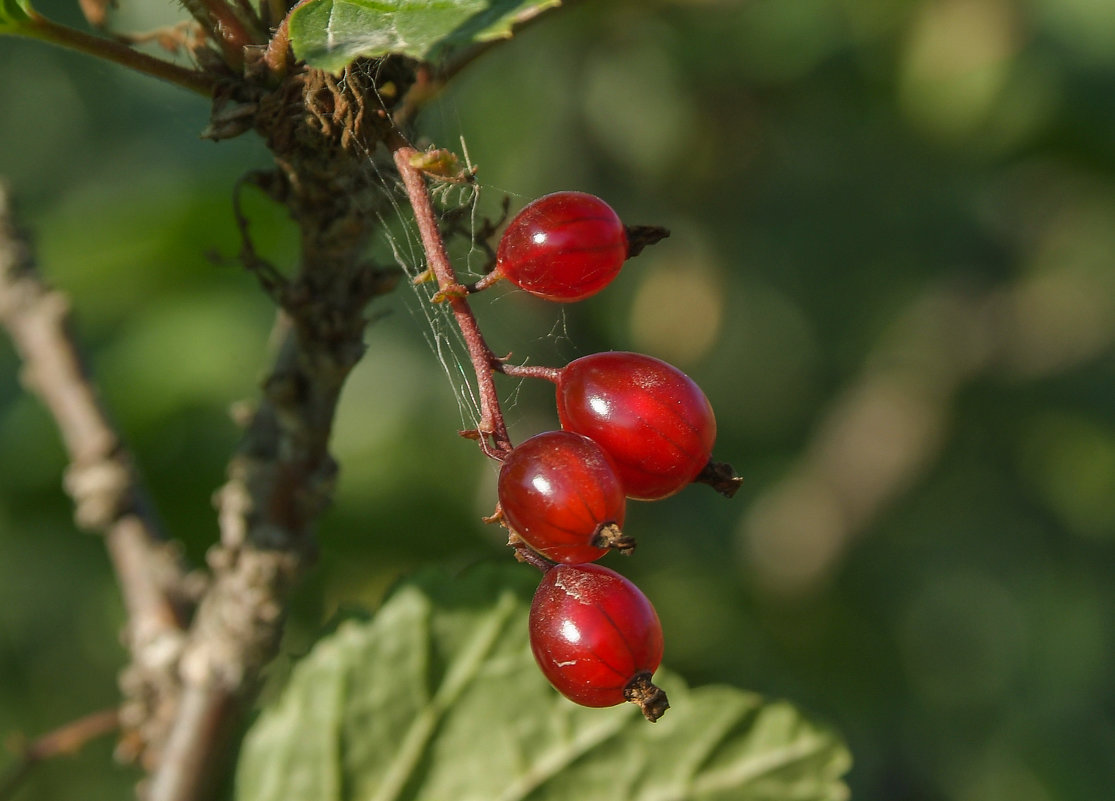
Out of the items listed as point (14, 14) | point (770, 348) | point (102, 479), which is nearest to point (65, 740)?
point (102, 479)

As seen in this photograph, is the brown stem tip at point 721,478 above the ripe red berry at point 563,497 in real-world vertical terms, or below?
below

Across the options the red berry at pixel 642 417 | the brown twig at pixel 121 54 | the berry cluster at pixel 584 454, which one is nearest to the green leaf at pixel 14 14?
the brown twig at pixel 121 54

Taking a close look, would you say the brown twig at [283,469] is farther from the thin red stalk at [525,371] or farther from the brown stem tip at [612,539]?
the brown stem tip at [612,539]

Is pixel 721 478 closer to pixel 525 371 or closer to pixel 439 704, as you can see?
pixel 525 371

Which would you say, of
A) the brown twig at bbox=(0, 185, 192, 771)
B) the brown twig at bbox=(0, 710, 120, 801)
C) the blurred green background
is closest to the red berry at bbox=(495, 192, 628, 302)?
the blurred green background

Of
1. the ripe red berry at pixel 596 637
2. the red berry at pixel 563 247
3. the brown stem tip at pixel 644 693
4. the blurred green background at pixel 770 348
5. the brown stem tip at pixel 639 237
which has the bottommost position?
the blurred green background at pixel 770 348

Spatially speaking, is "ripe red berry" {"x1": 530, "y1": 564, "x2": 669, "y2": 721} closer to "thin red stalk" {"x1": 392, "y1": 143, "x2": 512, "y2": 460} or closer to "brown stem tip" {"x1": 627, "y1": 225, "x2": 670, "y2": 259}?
"thin red stalk" {"x1": 392, "y1": 143, "x2": 512, "y2": 460}
